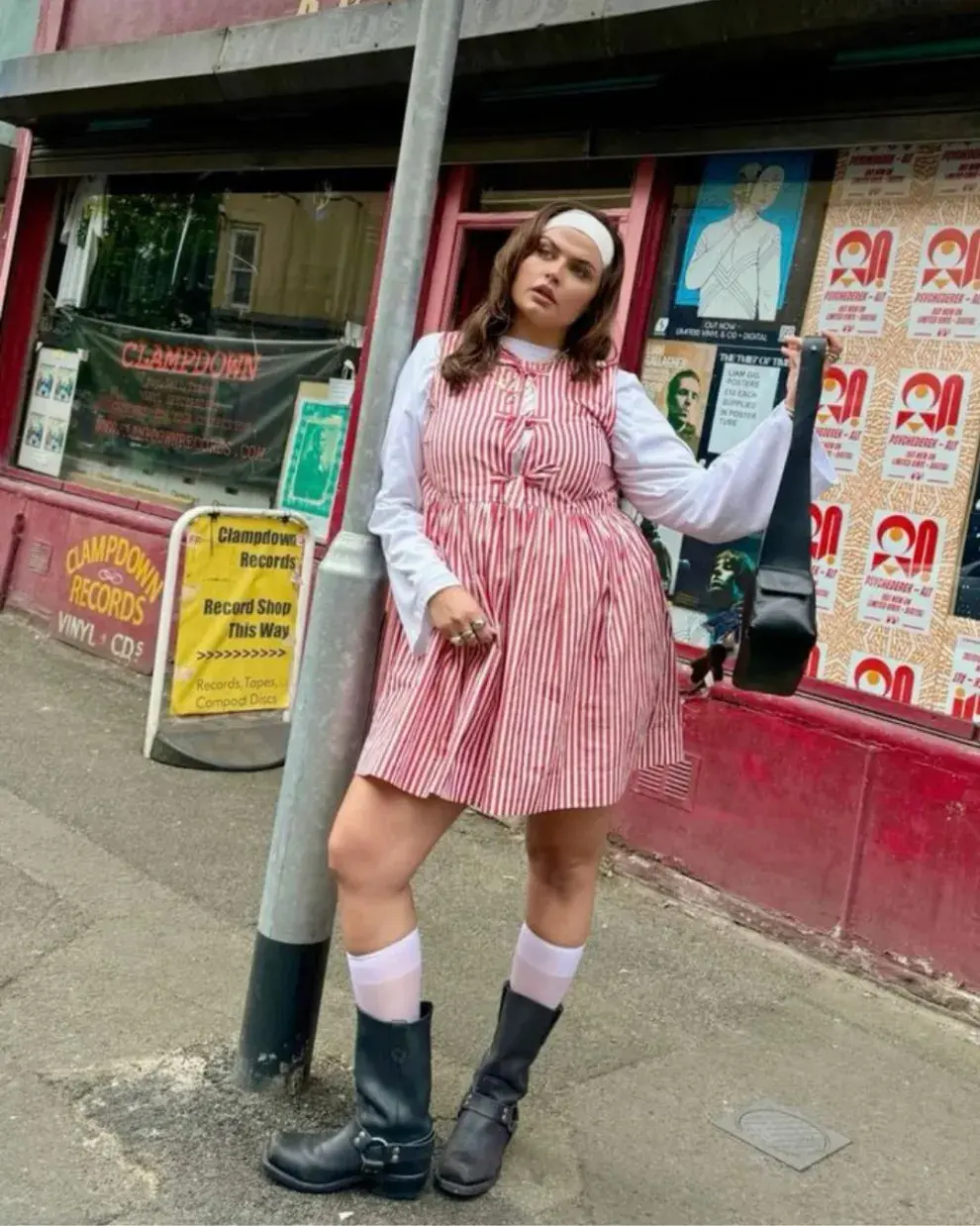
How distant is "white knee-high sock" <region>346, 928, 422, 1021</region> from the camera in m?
2.48

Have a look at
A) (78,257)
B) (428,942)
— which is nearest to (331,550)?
(428,942)

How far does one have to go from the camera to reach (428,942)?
4.04m

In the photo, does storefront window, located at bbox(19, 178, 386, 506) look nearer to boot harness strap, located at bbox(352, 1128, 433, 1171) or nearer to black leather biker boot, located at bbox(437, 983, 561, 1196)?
black leather biker boot, located at bbox(437, 983, 561, 1196)

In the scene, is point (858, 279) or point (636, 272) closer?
point (858, 279)

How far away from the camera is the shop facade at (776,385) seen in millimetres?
4254

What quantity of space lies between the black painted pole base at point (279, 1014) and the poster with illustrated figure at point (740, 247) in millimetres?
3227

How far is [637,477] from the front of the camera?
104 inches

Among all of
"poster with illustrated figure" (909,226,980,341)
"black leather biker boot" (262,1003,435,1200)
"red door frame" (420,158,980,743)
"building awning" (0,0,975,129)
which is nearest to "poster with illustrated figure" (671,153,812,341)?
"red door frame" (420,158,980,743)

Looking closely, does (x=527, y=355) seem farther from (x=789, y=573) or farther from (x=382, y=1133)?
(x=382, y=1133)

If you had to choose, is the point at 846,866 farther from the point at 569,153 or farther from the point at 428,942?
the point at 569,153

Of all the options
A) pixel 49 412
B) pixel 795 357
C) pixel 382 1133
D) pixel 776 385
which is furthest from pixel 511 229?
pixel 382 1133

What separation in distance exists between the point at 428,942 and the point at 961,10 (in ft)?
11.2

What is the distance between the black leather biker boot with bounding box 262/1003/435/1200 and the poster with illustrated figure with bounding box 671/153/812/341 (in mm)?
3398

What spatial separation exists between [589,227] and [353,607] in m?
0.94
